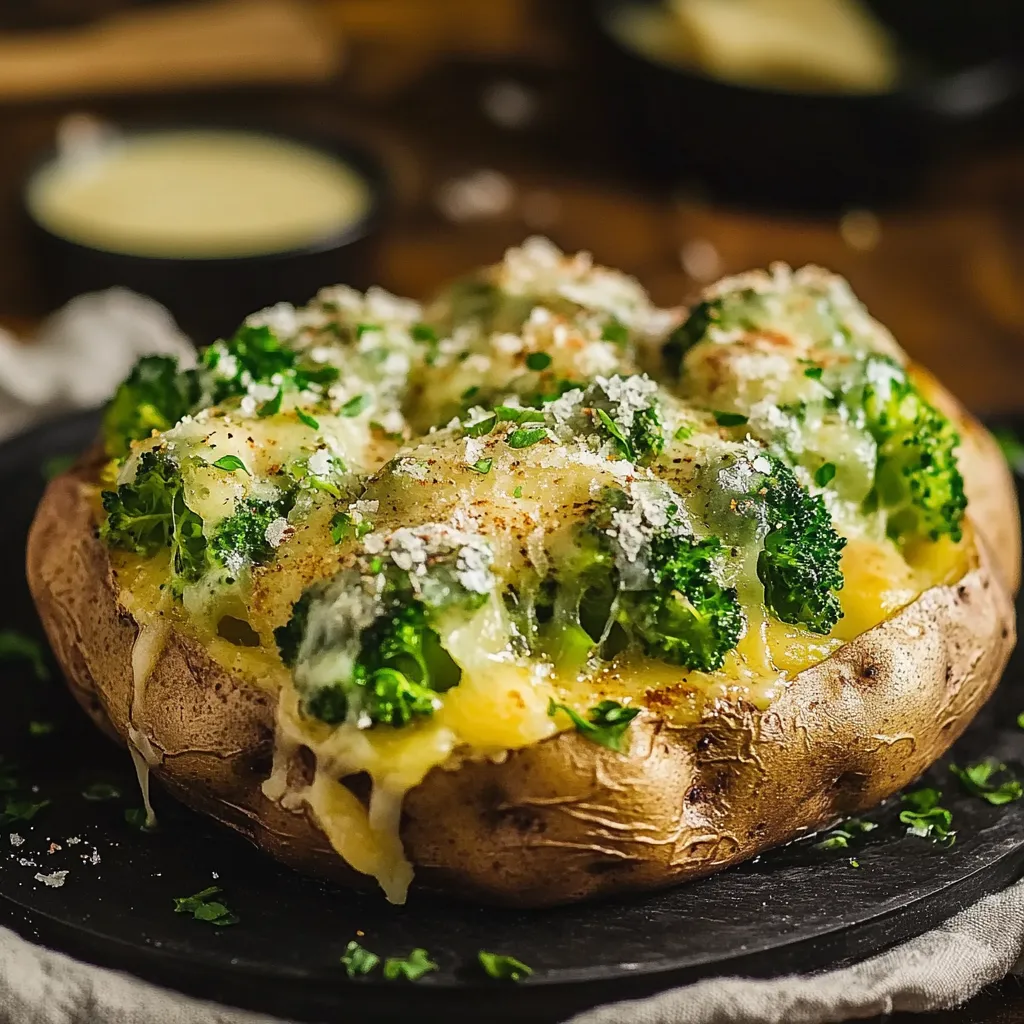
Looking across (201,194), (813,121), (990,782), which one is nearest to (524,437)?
(990,782)

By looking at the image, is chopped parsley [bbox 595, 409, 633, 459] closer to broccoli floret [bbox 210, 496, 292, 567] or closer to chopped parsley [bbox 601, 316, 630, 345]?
chopped parsley [bbox 601, 316, 630, 345]

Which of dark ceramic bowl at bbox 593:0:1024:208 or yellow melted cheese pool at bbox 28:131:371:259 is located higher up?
dark ceramic bowl at bbox 593:0:1024:208

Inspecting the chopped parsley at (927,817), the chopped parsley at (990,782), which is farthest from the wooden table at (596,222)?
the chopped parsley at (927,817)

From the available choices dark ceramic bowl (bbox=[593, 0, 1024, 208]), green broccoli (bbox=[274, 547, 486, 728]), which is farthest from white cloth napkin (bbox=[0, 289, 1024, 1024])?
dark ceramic bowl (bbox=[593, 0, 1024, 208])

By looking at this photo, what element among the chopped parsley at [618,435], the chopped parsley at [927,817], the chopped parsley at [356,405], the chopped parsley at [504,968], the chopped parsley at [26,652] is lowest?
the chopped parsley at [26,652]

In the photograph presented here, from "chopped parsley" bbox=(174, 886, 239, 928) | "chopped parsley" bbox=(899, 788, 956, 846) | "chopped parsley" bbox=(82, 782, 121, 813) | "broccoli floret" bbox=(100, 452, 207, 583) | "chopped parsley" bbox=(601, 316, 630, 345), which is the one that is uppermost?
"chopped parsley" bbox=(601, 316, 630, 345)

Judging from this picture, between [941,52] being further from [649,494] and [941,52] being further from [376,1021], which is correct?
[376,1021]

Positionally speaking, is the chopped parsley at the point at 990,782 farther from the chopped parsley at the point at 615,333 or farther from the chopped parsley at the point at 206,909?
the chopped parsley at the point at 206,909
